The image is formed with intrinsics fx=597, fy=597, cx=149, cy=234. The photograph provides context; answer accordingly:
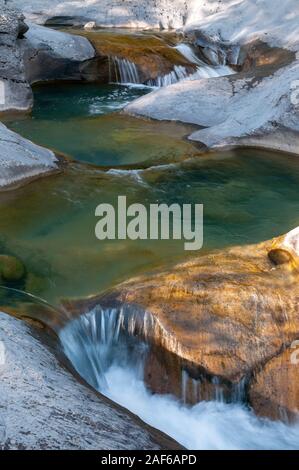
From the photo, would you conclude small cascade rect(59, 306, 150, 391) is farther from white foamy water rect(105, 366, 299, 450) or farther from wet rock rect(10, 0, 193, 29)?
wet rock rect(10, 0, 193, 29)

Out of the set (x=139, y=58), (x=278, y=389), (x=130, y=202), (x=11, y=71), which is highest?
(x=139, y=58)

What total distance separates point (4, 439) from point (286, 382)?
251 centimetres

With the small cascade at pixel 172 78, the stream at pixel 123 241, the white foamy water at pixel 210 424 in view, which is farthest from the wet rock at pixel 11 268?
the small cascade at pixel 172 78

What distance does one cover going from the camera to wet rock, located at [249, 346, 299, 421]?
5098 millimetres

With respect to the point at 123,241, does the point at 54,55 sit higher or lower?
higher

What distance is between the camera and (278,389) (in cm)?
512

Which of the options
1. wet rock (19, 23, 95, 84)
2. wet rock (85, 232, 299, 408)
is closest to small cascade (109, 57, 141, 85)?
wet rock (19, 23, 95, 84)

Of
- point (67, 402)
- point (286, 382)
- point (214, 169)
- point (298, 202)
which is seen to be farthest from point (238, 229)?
point (67, 402)

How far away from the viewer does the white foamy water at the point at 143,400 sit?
5066 millimetres

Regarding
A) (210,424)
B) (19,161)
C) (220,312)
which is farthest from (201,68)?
(210,424)

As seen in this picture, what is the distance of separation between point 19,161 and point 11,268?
2577 millimetres

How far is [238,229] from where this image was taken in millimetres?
7711

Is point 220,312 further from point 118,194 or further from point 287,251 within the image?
point 118,194

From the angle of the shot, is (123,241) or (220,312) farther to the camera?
(123,241)
